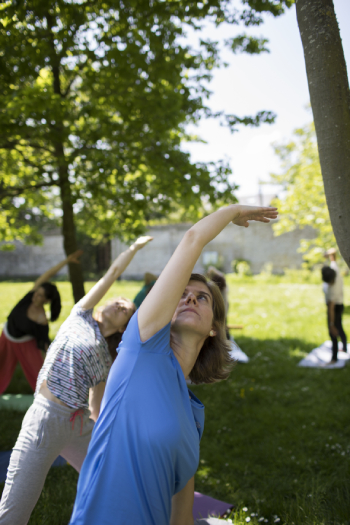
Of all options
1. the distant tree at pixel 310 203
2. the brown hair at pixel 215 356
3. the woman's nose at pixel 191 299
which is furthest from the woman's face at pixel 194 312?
the distant tree at pixel 310 203

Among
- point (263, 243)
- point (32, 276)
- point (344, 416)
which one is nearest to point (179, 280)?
point (344, 416)

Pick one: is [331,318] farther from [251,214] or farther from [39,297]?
[251,214]

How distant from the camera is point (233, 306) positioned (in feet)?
43.2

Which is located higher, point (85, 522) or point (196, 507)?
point (85, 522)

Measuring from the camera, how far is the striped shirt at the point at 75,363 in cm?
243

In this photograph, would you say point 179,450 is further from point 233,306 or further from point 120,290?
point 120,290

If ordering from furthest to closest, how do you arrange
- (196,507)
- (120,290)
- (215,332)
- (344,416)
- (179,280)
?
(120,290), (344,416), (196,507), (215,332), (179,280)

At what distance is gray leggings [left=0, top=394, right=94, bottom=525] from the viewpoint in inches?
84.2

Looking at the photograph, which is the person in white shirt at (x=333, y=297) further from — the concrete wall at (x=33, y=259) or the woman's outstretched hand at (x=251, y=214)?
the concrete wall at (x=33, y=259)

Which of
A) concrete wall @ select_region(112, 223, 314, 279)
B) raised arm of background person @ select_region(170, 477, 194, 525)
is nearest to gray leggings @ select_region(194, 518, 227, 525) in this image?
raised arm of background person @ select_region(170, 477, 194, 525)

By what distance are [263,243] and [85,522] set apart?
24117mm

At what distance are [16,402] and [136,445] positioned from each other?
4493 mm

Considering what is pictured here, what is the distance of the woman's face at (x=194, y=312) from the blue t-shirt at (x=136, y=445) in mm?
286

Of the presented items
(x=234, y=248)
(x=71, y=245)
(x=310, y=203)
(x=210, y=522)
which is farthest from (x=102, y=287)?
(x=234, y=248)
